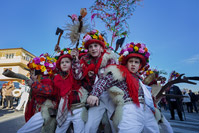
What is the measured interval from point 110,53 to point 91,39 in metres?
0.41

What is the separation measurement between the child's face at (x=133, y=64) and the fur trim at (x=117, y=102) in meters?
0.43

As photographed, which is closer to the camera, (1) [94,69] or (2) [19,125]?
(1) [94,69]

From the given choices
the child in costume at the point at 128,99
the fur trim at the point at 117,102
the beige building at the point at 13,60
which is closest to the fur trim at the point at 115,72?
the child in costume at the point at 128,99

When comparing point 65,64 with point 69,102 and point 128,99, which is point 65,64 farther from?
point 128,99

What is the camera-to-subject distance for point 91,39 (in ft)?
8.40

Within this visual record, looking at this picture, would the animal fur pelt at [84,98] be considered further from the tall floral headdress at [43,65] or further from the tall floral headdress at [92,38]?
the tall floral headdress at [43,65]

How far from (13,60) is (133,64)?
3918 centimetres

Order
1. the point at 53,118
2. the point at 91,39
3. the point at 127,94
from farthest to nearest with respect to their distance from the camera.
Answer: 1. the point at 91,39
2. the point at 53,118
3. the point at 127,94

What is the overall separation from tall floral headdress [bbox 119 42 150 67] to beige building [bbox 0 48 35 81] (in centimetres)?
3558

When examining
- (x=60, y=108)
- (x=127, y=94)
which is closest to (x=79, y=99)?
(x=60, y=108)

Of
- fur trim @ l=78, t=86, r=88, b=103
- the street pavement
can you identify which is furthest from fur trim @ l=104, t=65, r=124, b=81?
the street pavement

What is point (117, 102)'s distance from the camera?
1.95 meters

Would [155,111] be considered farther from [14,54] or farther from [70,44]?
[14,54]

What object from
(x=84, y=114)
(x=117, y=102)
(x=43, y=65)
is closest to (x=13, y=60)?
(x=43, y=65)
